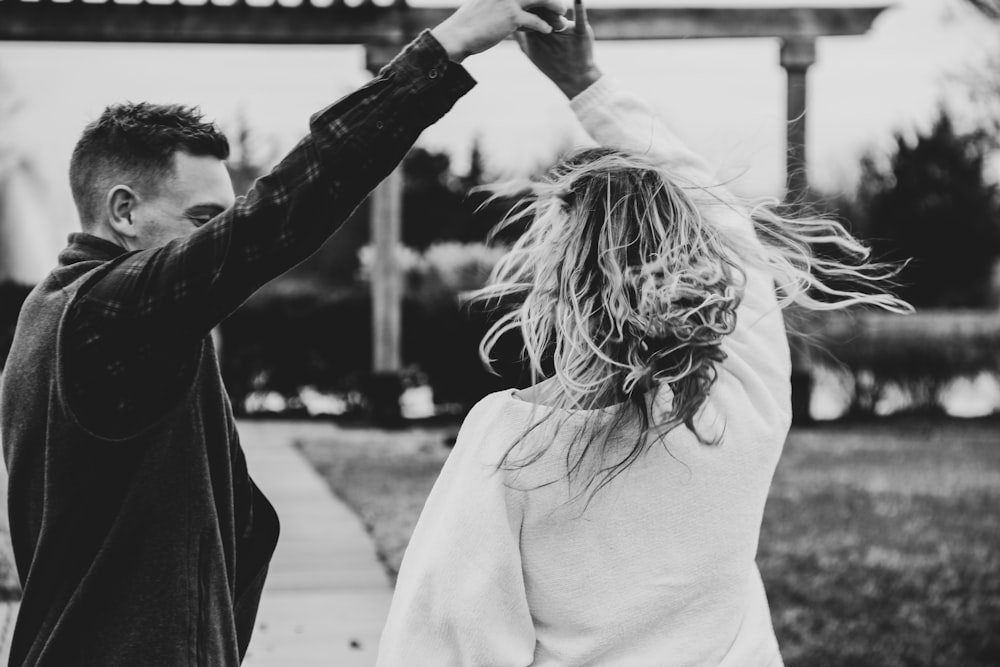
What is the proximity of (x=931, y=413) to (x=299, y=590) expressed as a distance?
10644mm

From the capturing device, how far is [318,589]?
5.21 metres

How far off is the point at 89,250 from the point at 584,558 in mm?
931

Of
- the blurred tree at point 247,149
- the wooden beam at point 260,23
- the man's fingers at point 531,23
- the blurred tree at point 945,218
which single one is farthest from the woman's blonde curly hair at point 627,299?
the blurred tree at point 247,149

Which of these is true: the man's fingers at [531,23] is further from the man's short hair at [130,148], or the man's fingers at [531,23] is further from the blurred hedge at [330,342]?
the blurred hedge at [330,342]

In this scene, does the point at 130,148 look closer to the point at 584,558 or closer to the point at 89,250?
the point at 89,250

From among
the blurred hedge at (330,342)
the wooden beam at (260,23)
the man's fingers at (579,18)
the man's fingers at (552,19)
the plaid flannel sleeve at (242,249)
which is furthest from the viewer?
the blurred hedge at (330,342)

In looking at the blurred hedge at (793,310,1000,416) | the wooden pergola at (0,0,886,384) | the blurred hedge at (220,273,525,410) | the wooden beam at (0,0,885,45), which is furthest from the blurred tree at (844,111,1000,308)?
the wooden beam at (0,0,885,45)

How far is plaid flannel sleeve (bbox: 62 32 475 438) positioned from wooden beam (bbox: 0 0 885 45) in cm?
461

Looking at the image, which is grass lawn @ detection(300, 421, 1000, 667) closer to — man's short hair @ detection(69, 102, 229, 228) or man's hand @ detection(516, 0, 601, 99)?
man's hand @ detection(516, 0, 601, 99)

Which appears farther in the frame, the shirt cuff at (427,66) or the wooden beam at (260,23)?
the wooden beam at (260,23)

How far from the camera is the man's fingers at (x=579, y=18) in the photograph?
1854mm

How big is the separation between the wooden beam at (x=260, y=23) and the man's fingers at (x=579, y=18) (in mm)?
4462

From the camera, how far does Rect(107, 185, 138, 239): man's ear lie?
1798 millimetres

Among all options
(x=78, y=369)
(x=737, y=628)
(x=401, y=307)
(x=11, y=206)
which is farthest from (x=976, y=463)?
(x=11, y=206)
